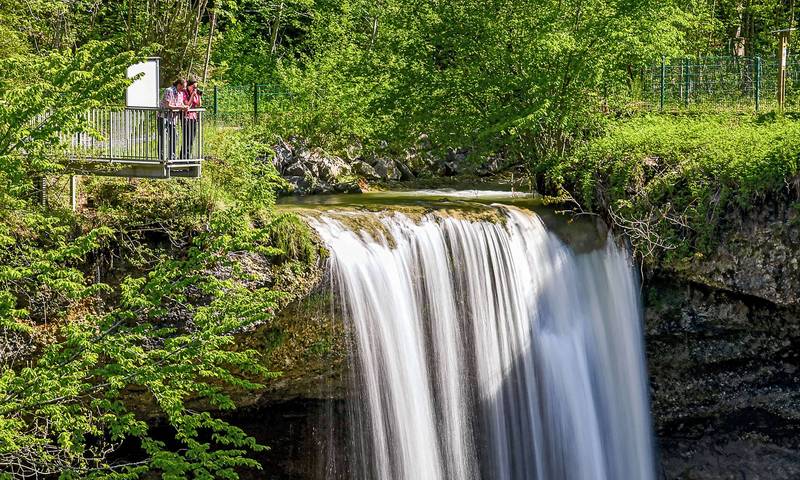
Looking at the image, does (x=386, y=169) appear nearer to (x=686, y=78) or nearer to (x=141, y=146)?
(x=686, y=78)

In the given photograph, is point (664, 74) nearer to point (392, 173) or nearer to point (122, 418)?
point (392, 173)

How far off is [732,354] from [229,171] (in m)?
7.97

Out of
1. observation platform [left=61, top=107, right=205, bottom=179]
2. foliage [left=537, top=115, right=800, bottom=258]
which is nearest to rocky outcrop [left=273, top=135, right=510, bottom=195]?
foliage [left=537, top=115, right=800, bottom=258]

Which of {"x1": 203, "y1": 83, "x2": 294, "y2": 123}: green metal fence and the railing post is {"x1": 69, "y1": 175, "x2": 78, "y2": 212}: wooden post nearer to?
{"x1": 203, "y1": 83, "x2": 294, "y2": 123}: green metal fence

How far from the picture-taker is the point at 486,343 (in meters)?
15.6

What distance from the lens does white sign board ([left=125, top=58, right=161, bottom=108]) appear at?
14650 millimetres

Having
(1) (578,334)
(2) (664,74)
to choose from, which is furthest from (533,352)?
A: (2) (664,74)

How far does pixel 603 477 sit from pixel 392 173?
29.5ft

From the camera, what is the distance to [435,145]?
19.6 m

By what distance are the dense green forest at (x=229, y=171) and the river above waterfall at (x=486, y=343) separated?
894mm

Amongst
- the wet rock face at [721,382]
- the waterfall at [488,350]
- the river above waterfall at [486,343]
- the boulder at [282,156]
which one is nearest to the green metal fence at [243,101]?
the boulder at [282,156]

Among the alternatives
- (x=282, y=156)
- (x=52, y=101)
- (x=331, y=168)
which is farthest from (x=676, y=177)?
(x=52, y=101)

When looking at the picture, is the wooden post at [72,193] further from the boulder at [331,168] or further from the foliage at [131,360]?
the boulder at [331,168]

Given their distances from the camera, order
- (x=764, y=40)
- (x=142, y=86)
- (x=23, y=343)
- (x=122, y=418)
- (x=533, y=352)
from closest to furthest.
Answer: (x=122, y=418)
(x=23, y=343)
(x=142, y=86)
(x=533, y=352)
(x=764, y=40)
